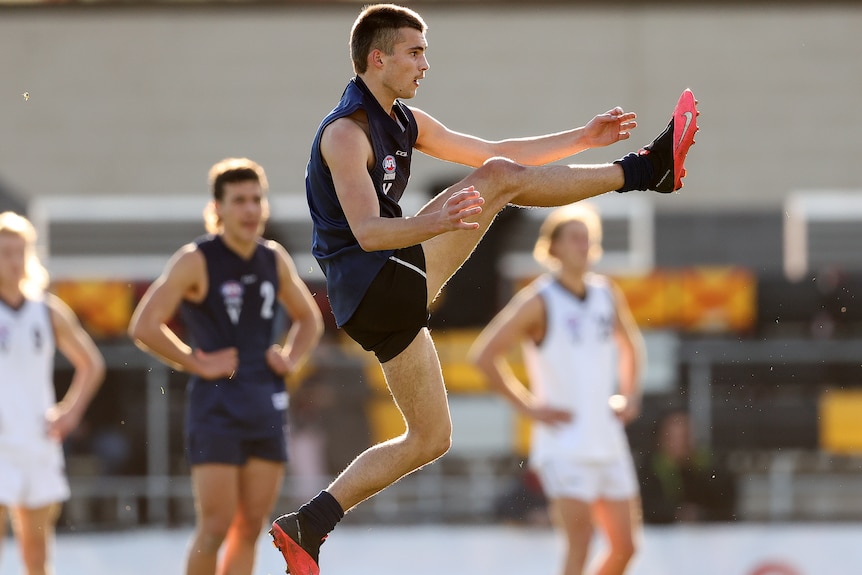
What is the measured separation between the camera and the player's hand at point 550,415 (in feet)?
26.0

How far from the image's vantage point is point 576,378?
8.00 metres

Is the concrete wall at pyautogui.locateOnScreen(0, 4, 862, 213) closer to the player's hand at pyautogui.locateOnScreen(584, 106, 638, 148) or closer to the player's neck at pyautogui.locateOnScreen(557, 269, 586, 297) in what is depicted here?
the player's neck at pyautogui.locateOnScreen(557, 269, 586, 297)

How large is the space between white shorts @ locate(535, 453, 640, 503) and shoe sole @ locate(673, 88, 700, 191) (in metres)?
2.57

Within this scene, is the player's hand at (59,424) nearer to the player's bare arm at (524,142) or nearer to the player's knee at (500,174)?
the player's bare arm at (524,142)

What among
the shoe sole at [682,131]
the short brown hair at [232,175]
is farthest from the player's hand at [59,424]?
the shoe sole at [682,131]

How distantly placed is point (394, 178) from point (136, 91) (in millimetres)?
15470

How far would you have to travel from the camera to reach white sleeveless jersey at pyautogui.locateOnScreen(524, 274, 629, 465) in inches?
311

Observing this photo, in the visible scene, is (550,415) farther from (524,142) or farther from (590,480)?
(524,142)

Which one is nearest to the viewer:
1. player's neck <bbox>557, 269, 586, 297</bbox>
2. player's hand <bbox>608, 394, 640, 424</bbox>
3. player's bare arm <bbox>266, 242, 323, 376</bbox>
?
player's bare arm <bbox>266, 242, 323, 376</bbox>

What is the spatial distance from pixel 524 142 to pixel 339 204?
1029 millimetres

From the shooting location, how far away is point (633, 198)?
19.1 metres

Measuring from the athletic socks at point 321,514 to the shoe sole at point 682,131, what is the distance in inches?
71.7

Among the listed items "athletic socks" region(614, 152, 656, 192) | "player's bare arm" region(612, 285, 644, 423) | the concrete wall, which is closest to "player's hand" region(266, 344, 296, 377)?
"player's bare arm" region(612, 285, 644, 423)

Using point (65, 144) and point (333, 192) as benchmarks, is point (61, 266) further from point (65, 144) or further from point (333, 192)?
point (333, 192)
